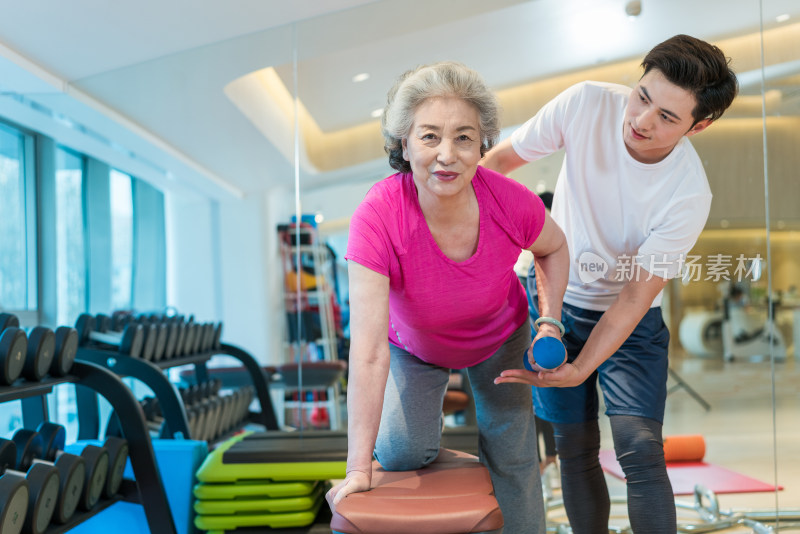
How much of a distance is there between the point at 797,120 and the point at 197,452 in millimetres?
2412

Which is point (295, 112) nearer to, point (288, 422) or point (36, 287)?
point (288, 422)

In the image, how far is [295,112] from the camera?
293 centimetres

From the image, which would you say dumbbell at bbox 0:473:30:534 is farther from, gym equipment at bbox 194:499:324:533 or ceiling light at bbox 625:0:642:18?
ceiling light at bbox 625:0:642:18

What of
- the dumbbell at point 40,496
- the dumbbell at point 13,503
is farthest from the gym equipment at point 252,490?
the dumbbell at point 13,503

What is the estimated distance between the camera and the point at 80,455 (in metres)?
2.12

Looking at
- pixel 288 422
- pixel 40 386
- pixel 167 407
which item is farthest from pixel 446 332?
pixel 288 422

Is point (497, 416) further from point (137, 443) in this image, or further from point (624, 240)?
point (137, 443)

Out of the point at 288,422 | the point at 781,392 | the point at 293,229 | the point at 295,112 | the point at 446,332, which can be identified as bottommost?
the point at 288,422

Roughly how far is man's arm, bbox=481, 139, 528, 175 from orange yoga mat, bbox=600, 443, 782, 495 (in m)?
1.26

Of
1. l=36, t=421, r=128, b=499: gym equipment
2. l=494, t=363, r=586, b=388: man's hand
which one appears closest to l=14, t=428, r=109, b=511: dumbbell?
l=36, t=421, r=128, b=499: gym equipment

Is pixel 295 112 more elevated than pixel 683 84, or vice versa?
pixel 295 112

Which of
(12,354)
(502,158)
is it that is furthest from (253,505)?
(502,158)

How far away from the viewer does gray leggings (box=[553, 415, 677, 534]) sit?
1484 millimetres

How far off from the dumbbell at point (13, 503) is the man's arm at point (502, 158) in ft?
4.66
